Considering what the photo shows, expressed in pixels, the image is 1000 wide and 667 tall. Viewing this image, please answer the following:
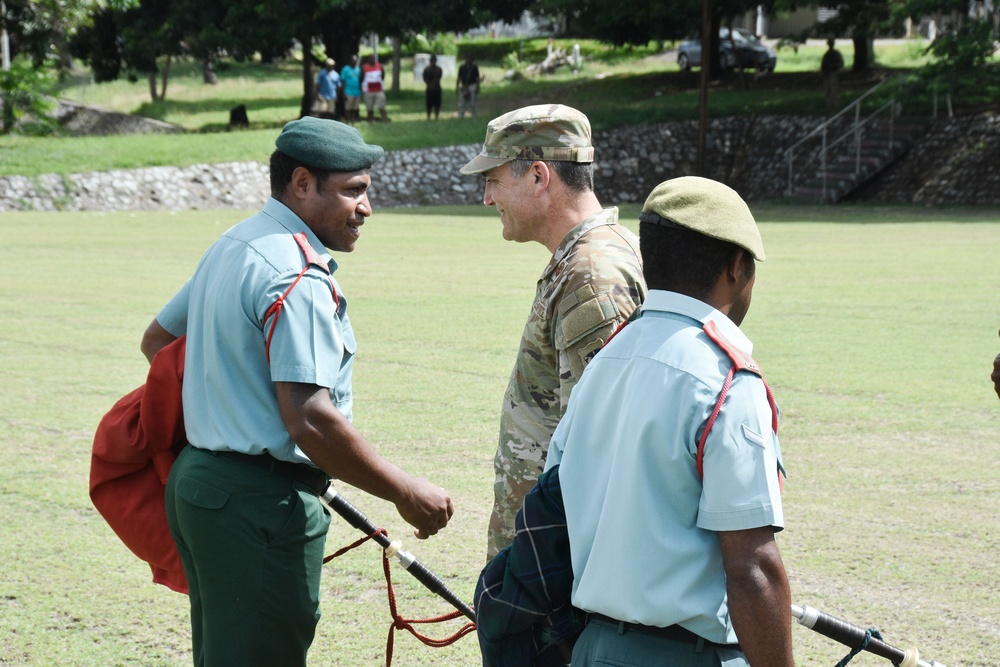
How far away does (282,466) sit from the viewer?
136 inches

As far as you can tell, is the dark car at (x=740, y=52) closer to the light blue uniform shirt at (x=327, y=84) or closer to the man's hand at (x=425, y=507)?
the light blue uniform shirt at (x=327, y=84)

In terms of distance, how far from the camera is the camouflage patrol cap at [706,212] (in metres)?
2.41

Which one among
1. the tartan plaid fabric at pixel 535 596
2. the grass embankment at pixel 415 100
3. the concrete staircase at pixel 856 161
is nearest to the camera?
the tartan plaid fabric at pixel 535 596

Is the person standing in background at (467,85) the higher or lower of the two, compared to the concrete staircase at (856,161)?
higher

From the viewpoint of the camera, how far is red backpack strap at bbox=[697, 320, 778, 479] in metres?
2.27

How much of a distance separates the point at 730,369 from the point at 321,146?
66.4 inches

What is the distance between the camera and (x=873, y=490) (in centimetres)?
700

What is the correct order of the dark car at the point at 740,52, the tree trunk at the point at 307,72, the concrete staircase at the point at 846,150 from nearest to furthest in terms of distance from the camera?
1. the concrete staircase at the point at 846,150
2. the tree trunk at the point at 307,72
3. the dark car at the point at 740,52

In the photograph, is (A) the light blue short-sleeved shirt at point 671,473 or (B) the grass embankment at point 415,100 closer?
(A) the light blue short-sleeved shirt at point 671,473

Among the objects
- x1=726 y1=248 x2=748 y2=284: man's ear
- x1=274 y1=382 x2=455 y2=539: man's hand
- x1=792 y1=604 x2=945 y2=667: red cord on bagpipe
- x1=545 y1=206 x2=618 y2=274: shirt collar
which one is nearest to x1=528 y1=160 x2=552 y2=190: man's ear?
x1=545 y1=206 x2=618 y2=274: shirt collar

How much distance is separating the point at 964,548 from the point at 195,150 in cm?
3010

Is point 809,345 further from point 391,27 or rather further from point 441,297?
point 391,27

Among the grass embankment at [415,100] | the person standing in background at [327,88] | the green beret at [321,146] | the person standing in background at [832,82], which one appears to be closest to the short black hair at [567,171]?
the green beret at [321,146]

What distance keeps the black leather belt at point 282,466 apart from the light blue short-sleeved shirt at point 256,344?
43 mm
